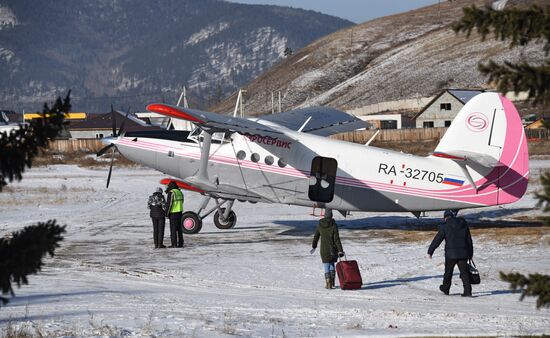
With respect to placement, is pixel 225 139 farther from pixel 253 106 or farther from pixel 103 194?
pixel 253 106

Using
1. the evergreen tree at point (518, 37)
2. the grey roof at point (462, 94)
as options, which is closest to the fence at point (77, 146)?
the grey roof at point (462, 94)

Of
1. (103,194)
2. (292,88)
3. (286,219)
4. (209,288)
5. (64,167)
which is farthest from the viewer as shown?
(292,88)

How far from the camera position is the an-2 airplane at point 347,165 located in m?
23.0

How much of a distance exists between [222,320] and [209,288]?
3480 mm

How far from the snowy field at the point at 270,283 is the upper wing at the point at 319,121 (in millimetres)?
2840

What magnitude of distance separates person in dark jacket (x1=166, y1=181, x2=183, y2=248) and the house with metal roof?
88.4 m

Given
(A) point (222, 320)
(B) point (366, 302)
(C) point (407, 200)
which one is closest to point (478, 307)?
(B) point (366, 302)

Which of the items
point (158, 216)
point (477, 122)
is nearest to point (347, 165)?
point (477, 122)

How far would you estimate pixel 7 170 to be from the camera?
7066 millimetres

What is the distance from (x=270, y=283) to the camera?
1705cm

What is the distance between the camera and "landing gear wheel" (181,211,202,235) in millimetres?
24891

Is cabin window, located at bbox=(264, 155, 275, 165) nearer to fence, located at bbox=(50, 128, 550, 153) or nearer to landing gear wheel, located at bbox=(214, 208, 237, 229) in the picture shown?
landing gear wheel, located at bbox=(214, 208, 237, 229)

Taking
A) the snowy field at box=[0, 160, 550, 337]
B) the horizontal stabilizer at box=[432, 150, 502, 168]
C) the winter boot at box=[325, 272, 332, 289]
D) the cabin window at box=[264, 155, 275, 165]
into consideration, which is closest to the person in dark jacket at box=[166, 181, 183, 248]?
the snowy field at box=[0, 160, 550, 337]

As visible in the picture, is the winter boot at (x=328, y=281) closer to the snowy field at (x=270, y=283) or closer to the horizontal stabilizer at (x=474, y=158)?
the snowy field at (x=270, y=283)
